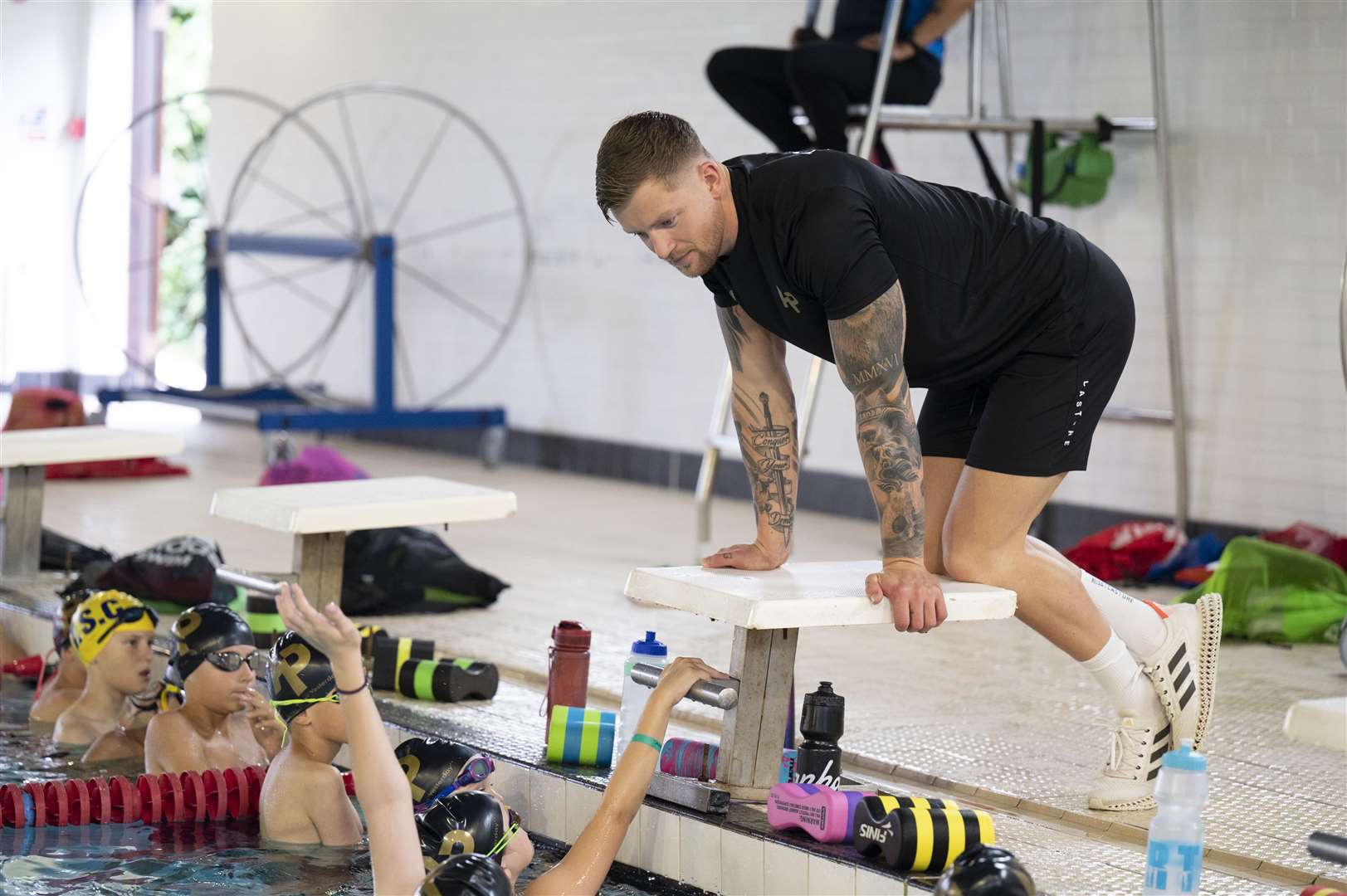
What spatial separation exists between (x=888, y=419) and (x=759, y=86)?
116 inches

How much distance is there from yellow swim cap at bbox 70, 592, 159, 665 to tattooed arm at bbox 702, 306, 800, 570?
139cm

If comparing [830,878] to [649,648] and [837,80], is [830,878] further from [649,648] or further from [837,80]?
[837,80]

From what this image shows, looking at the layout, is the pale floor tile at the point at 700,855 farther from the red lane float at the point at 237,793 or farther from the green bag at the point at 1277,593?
the green bag at the point at 1277,593

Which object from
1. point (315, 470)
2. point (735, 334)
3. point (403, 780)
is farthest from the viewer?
point (315, 470)

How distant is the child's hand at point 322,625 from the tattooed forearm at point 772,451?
3.37 ft

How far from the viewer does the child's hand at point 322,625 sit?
6.59ft

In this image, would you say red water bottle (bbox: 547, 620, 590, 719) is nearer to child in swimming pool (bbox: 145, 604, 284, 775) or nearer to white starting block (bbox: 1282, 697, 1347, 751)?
child in swimming pool (bbox: 145, 604, 284, 775)

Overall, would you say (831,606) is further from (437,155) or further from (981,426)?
(437,155)

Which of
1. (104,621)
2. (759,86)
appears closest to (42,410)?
(759,86)

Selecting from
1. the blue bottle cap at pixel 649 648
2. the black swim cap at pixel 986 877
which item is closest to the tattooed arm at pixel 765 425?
the blue bottle cap at pixel 649 648

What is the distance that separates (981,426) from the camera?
2904mm

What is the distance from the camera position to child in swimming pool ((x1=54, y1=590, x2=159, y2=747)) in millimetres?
3588

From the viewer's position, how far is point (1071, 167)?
231 inches

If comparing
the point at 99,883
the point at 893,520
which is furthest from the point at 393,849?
the point at 893,520
